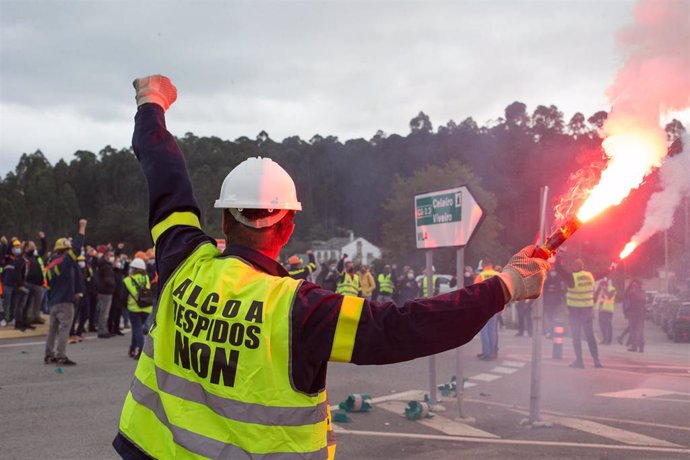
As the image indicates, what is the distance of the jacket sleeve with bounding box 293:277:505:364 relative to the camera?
230 centimetres

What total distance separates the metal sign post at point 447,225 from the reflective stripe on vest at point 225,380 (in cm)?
614

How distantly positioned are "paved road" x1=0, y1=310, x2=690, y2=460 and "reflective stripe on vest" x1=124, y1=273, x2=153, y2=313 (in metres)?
1.06

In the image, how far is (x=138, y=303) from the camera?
1301 cm

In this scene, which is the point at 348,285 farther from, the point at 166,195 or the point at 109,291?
the point at 166,195

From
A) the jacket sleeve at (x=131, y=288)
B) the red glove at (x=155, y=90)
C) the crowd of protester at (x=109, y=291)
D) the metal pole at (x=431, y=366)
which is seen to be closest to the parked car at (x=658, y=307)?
the crowd of protester at (x=109, y=291)

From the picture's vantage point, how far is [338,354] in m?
2.31

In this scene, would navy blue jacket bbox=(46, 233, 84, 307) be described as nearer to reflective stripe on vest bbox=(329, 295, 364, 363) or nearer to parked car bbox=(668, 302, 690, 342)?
reflective stripe on vest bbox=(329, 295, 364, 363)

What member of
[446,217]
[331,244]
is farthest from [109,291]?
[331,244]

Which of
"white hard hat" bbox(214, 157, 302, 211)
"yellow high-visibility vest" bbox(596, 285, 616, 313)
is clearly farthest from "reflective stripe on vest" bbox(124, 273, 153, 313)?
"yellow high-visibility vest" bbox(596, 285, 616, 313)

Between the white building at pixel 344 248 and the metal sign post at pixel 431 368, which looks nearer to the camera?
the metal sign post at pixel 431 368

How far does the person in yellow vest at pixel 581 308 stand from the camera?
1345cm

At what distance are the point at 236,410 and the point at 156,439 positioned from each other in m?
0.44

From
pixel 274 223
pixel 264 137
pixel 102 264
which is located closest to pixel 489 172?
pixel 264 137

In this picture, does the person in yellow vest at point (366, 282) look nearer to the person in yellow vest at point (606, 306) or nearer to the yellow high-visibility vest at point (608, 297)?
the person in yellow vest at point (606, 306)
